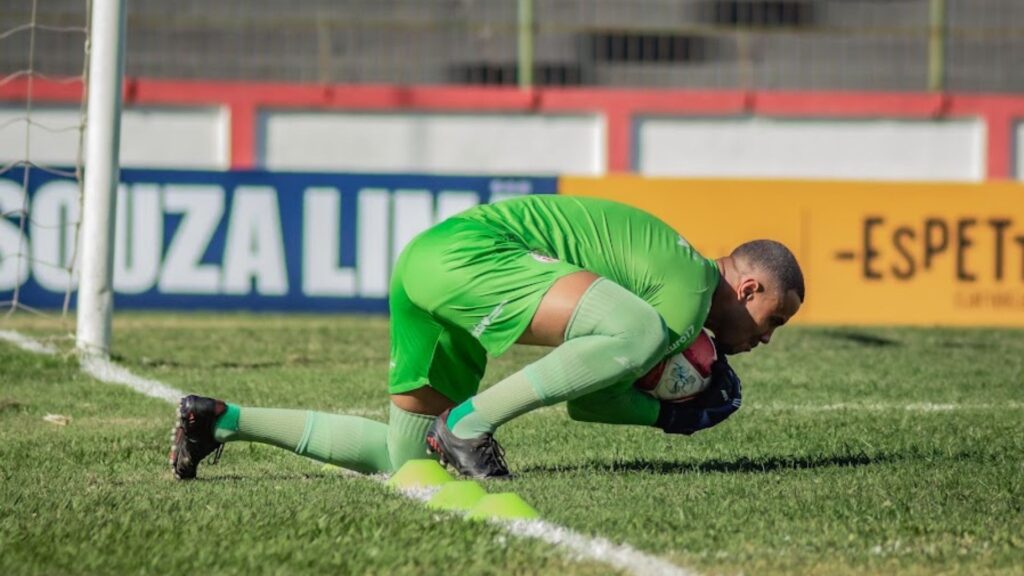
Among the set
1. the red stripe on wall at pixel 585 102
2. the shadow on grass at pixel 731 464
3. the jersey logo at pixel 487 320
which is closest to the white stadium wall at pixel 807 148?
the red stripe on wall at pixel 585 102

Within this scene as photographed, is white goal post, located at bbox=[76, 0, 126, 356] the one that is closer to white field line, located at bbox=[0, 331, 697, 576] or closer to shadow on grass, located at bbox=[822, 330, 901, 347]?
white field line, located at bbox=[0, 331, 697, 576]

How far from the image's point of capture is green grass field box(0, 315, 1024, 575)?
169 inches

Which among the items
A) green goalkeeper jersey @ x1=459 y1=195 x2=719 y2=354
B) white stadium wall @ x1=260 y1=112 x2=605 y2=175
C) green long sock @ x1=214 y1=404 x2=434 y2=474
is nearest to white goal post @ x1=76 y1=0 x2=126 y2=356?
green long sock @ x1=214 y1=404 x2=434 y2=474

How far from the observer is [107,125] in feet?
31.9

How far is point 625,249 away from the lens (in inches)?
212

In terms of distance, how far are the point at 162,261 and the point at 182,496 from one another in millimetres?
9175

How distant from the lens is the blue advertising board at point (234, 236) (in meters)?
14.0

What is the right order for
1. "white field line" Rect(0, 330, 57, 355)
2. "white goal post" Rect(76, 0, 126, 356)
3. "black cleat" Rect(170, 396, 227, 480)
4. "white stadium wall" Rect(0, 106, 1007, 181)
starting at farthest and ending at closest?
1. "white stadium wall" Rect(0, 106, 1007, 181)
2. "white field line" Rect(0, 330, 57, 355)
3. "white goal post" Rect(76, 0, 126, 356)
4. "black cleat" Rect(170, 396, 227, 480)

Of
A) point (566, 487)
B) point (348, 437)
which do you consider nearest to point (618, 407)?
point (566, 487)

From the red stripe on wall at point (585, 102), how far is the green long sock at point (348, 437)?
14.1 meters

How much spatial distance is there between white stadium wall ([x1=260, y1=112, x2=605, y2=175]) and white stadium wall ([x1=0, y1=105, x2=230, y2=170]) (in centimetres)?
56

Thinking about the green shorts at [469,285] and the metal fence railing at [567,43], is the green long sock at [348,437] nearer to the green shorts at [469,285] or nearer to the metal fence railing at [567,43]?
the green shorts at [469,285]

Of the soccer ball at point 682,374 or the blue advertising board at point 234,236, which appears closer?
the soccer ball at point 682,374

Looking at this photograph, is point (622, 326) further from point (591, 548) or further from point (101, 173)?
point (101, 173)
